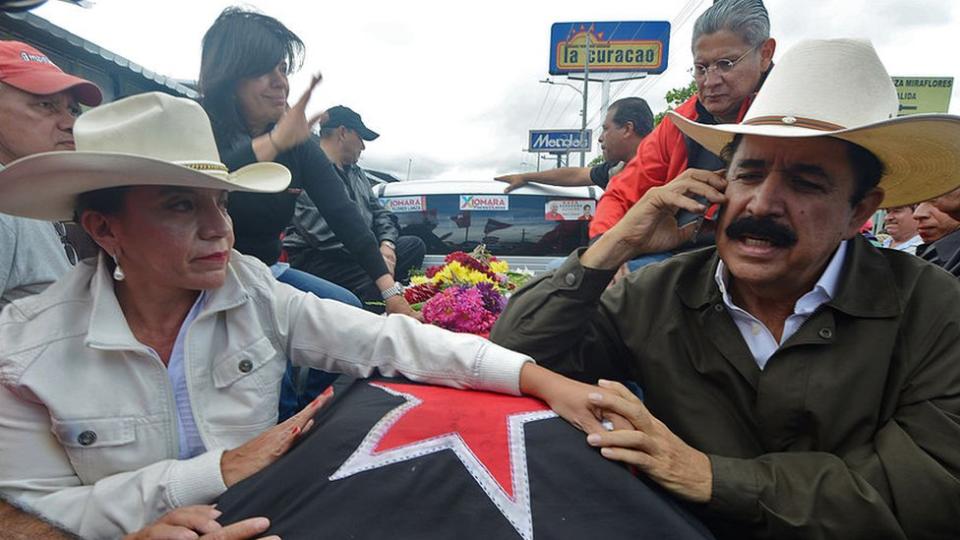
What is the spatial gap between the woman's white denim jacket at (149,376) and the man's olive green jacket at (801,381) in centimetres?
48

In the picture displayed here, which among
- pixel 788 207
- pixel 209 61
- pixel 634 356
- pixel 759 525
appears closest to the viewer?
pixel 759 525

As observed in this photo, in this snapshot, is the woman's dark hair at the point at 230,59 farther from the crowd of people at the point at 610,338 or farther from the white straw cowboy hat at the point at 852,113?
the white straw cowboy hat at the point at 852,113

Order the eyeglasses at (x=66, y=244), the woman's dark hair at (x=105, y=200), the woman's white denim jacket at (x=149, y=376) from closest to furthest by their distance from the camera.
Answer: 1. the woman's white denim jacket at (x=149, y=376)
2. the woman's dark hair at (x=105, y=200)
3. the eyeglasses at (x=66, y=244)

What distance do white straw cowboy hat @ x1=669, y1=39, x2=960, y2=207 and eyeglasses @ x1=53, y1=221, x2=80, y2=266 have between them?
2.56 m

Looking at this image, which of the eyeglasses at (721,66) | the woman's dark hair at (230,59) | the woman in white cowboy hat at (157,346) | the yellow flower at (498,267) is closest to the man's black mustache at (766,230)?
the woman in white cowboy hat at (157,346)

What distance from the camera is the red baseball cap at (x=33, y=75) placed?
2.19 meters

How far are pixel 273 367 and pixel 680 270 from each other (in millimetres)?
1320

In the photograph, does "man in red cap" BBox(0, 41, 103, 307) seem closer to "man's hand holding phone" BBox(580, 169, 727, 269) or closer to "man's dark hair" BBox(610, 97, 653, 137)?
"man's hand holding phone" BBox(580, 169, 727, 269)

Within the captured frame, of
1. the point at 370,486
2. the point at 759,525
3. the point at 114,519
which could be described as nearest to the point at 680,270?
the point at 759,525

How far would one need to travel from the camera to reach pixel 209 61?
2414 millimetres

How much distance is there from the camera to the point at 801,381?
1479 millimetres

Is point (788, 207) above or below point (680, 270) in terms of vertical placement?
above

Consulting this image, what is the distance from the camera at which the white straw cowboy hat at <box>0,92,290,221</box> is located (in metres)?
1.34

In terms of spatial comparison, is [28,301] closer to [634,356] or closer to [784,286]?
[634,356]
